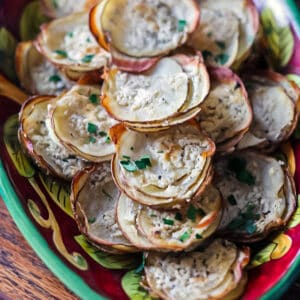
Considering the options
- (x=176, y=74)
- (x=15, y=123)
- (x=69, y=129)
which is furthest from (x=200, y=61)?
(x=15, y=123)

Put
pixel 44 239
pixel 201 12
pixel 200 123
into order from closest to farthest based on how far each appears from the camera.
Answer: pixel 44 239
pixel 200 123
pixel 201 12

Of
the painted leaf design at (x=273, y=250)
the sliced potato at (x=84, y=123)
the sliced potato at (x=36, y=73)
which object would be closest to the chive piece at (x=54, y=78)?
the sliced potato at (x=36, y=73)

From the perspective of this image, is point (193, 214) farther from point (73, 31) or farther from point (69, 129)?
point (73, 31)

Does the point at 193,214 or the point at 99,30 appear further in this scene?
the point at 99,30

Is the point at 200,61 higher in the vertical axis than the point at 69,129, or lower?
higher

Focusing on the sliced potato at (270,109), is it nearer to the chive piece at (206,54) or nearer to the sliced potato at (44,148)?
the chive piece at (206,54)

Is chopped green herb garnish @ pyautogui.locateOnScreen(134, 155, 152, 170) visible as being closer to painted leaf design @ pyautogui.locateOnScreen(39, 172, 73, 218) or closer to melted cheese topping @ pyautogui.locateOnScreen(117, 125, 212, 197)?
melted cheese topping @ pyautogui.locateOnScreen(117, 125, 212, 197)

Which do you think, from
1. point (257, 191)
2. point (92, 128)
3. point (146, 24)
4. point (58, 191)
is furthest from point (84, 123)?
point (257, 191)

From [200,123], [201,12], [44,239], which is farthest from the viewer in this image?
[201,12]
